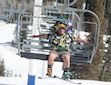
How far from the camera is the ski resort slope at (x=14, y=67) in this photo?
19.2ft

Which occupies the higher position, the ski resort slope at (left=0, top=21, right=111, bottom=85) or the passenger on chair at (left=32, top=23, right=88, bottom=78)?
the passenger on chair at (left=32, top=23, right=88, bottom=78)

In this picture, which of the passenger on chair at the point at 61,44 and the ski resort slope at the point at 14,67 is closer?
the passenger on chair at the point at 61,44

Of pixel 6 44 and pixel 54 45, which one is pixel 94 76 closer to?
pixel 54 45

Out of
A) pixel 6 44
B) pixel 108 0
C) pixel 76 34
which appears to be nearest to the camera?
pixel 76 34

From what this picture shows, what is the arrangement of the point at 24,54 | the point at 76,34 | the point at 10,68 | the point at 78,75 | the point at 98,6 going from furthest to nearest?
the point at 98,6 < the point at 10,68 < the point at 78,75 < the point at 76,34 < the point at 24,54

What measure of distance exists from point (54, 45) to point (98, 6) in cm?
757

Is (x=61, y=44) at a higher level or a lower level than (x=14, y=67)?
higher

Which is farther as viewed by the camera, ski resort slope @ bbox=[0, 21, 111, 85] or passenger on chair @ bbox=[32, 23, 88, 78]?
ski resort slope @ bbox=[0, 21, 111, 85]

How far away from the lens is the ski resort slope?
5863 millimetres

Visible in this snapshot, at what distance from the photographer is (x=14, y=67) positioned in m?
11.6

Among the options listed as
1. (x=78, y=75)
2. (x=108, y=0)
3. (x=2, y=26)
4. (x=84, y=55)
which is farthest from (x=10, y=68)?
(x=108, y=0)

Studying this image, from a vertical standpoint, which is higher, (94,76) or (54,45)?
(54,45)

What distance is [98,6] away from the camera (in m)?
12.8

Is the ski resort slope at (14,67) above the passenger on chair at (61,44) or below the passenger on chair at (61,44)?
below
